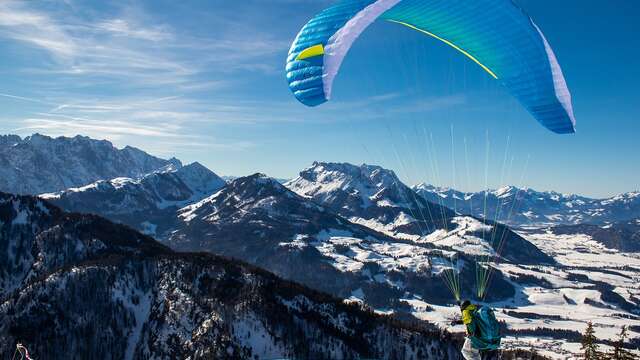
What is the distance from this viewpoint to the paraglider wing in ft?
80.1

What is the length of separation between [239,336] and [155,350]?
70.6ft

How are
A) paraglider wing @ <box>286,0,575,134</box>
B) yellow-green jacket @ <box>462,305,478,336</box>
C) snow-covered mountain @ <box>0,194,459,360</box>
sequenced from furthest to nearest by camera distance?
Result: snow-covered mountain @ <box>0,194,459,360</box> → paraglider wing @ <box>286,0,575,134</box> → yellow-green jacket @ <box>462,305,478,336</box>

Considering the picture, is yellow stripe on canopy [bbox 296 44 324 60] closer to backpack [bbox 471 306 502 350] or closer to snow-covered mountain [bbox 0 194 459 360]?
backpack [bbox 471 306 502 350]

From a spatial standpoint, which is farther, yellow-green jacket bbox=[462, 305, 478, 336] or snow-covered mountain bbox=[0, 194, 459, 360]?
snow-covered mountain bbox=[0, 194, 459, 360]

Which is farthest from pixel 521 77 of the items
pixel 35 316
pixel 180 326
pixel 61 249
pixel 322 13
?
pixel 61 249

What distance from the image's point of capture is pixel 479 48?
88.7ft

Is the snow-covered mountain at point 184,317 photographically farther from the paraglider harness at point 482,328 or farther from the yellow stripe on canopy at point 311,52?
the paraglider harness at point 482,328

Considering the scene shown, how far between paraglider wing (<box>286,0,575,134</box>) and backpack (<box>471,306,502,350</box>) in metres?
12.0

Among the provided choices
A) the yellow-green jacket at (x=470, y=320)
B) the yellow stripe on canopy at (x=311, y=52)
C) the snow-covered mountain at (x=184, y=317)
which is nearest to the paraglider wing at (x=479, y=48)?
the yellow stripe on canopy at (x=311, y=52)

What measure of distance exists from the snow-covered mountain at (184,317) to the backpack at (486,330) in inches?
3356

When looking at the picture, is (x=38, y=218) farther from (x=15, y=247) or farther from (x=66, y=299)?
(x=66, y=299)

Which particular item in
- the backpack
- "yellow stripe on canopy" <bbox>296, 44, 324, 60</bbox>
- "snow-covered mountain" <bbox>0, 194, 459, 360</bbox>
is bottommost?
"snow-covered mountain" <bbox>0, 194, 459, 360</bbox>

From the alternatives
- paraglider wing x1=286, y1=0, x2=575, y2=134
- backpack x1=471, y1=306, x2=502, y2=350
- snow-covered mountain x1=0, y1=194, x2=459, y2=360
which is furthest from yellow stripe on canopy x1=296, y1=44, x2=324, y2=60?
snow-covered mountain x1=0, y1=194, x2=459, y2=360

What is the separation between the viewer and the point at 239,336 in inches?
3814
